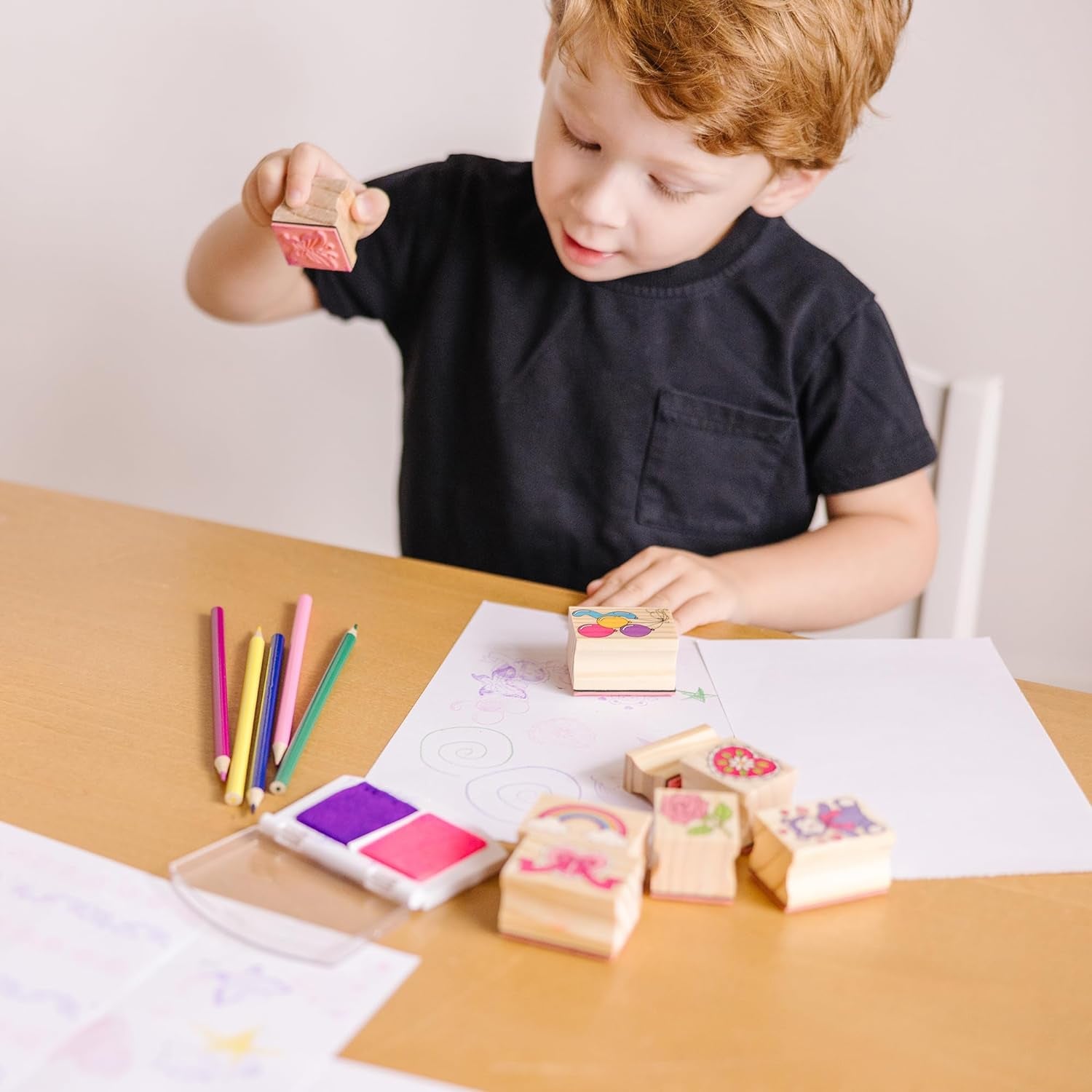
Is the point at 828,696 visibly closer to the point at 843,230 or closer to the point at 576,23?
the point at 576,23

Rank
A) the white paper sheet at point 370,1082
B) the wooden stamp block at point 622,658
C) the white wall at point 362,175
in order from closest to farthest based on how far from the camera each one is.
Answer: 1. the white paper sheet at point 370,1082
2. the wooden stamp block at point 622,658
3. the white wall at point 362,175

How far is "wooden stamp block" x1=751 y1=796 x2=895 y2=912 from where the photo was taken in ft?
1.35

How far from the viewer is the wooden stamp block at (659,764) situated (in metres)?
0.46

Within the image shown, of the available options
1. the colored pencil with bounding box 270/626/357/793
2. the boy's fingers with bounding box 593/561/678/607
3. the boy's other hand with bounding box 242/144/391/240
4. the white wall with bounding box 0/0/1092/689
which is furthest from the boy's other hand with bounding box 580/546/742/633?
the white wall with bounding box 0/0/1092/689

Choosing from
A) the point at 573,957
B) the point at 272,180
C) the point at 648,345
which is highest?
the point at 272,180

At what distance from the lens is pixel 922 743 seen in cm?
53

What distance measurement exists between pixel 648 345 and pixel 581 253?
0.36ft

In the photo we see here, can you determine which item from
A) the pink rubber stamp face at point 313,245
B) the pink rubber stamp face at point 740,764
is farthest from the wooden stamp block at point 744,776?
the pink rubber stamp face at point 313,245

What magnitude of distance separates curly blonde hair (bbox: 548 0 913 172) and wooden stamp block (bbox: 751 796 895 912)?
0.39 metres

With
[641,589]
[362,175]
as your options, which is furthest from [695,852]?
[362,175]

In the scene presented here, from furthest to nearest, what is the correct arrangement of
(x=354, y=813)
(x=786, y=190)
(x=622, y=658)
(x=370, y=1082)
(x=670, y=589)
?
(x=786, y=190) < (x=670, y=589) < (x=622, y=658) < (x=354, y=813) < (x=370, y=1082)

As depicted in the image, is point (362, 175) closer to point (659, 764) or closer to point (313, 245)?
point (313, 245)

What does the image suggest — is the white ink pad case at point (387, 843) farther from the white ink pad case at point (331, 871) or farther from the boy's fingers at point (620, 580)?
the boy's fingers at point (620, 580)

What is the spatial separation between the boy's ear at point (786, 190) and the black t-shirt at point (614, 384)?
0.03 m
